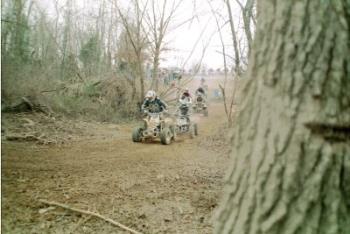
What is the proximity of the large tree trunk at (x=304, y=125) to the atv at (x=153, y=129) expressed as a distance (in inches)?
354

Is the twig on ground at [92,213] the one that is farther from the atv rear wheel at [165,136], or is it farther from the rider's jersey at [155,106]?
the rider's jersey at [155,106]

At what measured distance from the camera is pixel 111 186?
581cm

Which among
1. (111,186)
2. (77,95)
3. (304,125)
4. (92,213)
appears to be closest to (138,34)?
(77,95)

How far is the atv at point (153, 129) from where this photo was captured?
10656mm

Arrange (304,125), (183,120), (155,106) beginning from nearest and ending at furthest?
(304,125) < (155,106) < (183,120)

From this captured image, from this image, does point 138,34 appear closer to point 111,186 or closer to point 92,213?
point 111,186

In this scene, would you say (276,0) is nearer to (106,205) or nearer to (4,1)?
(106,205)

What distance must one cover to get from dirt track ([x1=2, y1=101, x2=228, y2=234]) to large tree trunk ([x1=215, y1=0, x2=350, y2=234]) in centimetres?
285

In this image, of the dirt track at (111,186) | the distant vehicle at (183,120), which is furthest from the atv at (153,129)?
the distant vehicle at (183,120)

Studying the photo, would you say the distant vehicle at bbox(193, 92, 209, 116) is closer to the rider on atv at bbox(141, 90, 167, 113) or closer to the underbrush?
the underbrush

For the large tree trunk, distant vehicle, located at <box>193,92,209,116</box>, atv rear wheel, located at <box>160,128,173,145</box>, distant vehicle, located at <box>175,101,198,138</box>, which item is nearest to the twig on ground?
the large tree trunk

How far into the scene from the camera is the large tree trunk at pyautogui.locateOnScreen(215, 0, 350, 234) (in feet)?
4.78

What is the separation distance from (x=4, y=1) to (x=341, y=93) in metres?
12.6

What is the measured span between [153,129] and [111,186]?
4.95 metres
